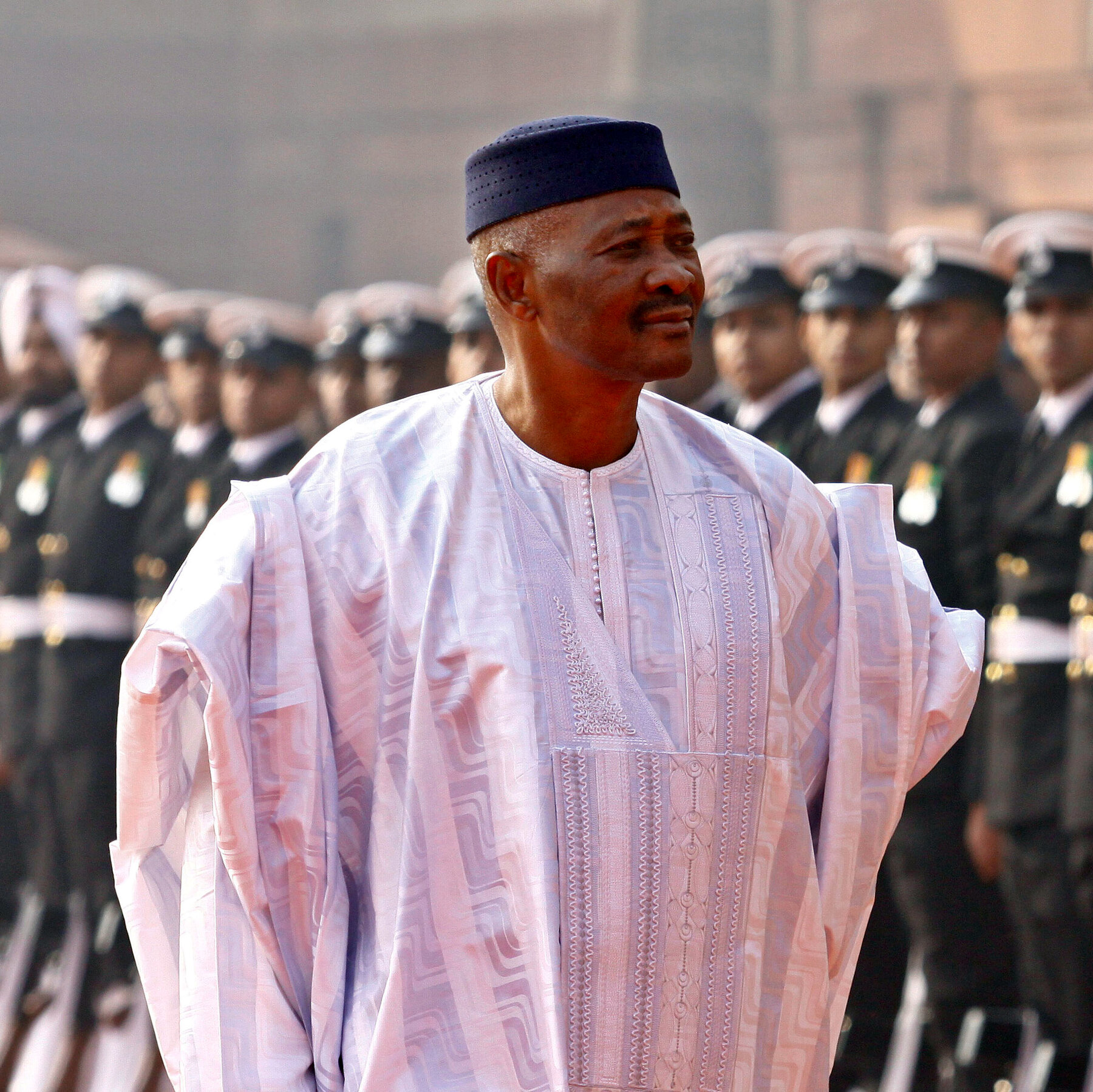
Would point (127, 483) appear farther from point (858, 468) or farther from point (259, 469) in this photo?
point (858, 468)

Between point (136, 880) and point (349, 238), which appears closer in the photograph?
point (136, 880)

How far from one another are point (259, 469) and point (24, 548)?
1.06 meters

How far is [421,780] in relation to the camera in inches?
94.3

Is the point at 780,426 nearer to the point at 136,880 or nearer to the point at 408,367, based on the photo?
the point at 408,367

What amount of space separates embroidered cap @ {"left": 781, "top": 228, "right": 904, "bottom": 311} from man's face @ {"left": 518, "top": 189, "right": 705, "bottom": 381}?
3612mm

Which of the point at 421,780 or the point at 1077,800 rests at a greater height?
the point at 421,780

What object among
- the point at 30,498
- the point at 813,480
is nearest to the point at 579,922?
the point at 813,480

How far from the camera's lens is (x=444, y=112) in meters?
9.61

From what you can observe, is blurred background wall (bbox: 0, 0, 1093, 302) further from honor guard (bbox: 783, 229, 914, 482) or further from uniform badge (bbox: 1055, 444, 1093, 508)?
uniform badge (bbox: 1055, 444, 1093, 508)

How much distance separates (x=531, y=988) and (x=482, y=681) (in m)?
0.36

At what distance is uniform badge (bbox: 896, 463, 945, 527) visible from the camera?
18.1 feet

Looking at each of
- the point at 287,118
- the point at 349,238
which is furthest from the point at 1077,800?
the point at 287,118

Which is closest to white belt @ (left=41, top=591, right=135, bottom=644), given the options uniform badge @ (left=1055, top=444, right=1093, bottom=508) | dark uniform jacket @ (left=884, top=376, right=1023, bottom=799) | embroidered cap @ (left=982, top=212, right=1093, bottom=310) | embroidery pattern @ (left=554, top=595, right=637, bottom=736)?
dark uniform jacket @ (left=884, top=376, right=1023, bottom=799)

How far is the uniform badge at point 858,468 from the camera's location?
571 cm
